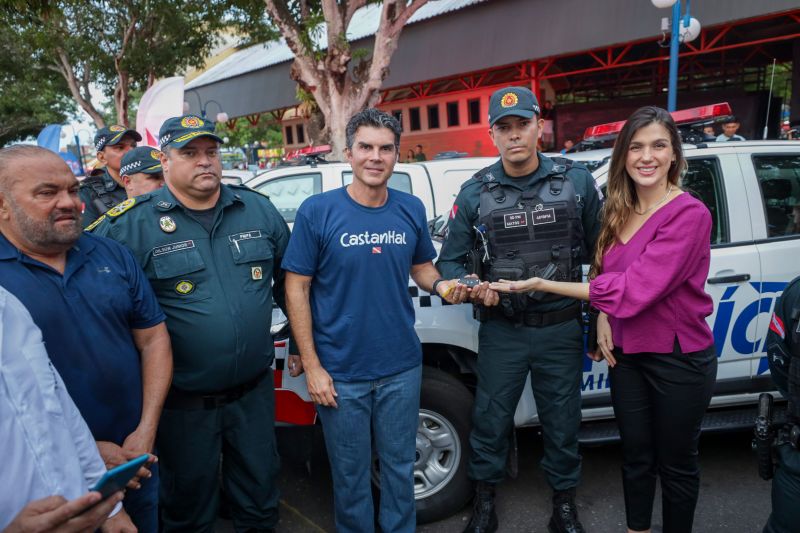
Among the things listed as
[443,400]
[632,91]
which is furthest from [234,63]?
[443,400]

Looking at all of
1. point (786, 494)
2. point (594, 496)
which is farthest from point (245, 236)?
point (594, 496)

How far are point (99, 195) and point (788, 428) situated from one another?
421 centimetres

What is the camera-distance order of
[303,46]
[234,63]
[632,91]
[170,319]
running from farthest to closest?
[234,63] → [632,91] → [303,46] → [170,319]

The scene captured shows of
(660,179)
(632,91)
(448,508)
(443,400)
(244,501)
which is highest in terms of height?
(632,91)

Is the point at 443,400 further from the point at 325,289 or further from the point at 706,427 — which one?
the point at 706,427

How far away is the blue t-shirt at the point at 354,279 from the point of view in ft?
7.22

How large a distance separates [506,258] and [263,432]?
4.32ft

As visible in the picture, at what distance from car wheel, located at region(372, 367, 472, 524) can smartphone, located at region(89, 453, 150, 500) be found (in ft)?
5.30

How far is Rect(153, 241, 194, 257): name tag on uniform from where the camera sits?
215 cm

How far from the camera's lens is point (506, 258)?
2.50 metres

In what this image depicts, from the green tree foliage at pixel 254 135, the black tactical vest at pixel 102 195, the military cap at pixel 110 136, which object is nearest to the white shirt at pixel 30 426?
the black tactical vest at pixel 102 195

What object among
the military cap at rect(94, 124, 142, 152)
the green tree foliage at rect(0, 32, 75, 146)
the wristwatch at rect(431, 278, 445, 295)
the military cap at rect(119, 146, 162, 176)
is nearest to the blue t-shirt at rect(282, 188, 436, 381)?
the wristwatch at rect(431, 278, 445, 295)

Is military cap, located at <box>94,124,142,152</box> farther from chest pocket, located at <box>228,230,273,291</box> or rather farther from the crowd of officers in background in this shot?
chest pocket, located at <box>228,230,273,291</box>

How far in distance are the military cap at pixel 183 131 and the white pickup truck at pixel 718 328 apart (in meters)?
1.00
